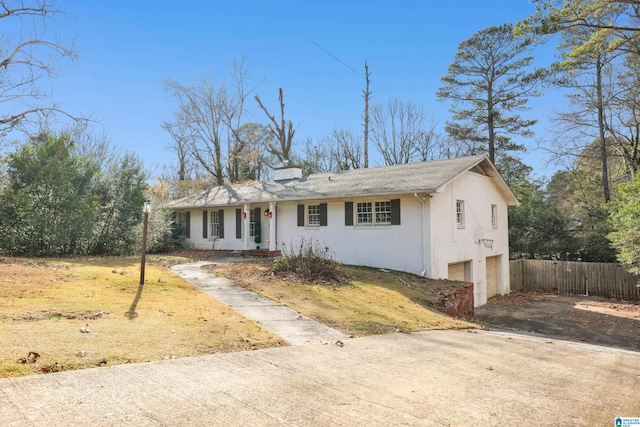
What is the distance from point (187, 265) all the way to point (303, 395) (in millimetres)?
12764

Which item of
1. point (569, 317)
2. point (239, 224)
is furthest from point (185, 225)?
point (569, 317)

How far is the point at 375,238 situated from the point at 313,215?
3458mm

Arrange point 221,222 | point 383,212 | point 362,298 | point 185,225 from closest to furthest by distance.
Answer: point 362,298 → point 383,212 → point 221,222 → point 185,225

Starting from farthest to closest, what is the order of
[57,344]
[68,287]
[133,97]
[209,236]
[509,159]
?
[509,159]
[209,236]
[133,97]
[68,287]
[57,344]

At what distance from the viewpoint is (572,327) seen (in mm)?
13172

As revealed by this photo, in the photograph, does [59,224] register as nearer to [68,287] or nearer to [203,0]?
[68,287]

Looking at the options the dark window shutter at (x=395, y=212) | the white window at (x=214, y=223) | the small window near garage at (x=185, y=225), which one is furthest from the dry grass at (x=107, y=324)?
the small window near garage at (x=185, y=225)

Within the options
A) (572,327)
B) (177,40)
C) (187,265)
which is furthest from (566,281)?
(177,40)

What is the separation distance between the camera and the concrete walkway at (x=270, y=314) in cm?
671

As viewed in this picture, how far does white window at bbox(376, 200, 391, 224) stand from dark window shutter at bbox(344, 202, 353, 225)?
3.73 feet

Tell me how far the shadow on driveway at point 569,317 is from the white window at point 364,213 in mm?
5548

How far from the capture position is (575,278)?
794 inches

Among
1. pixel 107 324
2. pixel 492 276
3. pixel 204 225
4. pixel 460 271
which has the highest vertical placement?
pixel 204 225

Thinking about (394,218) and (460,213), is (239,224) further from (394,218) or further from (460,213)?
(460,213)
